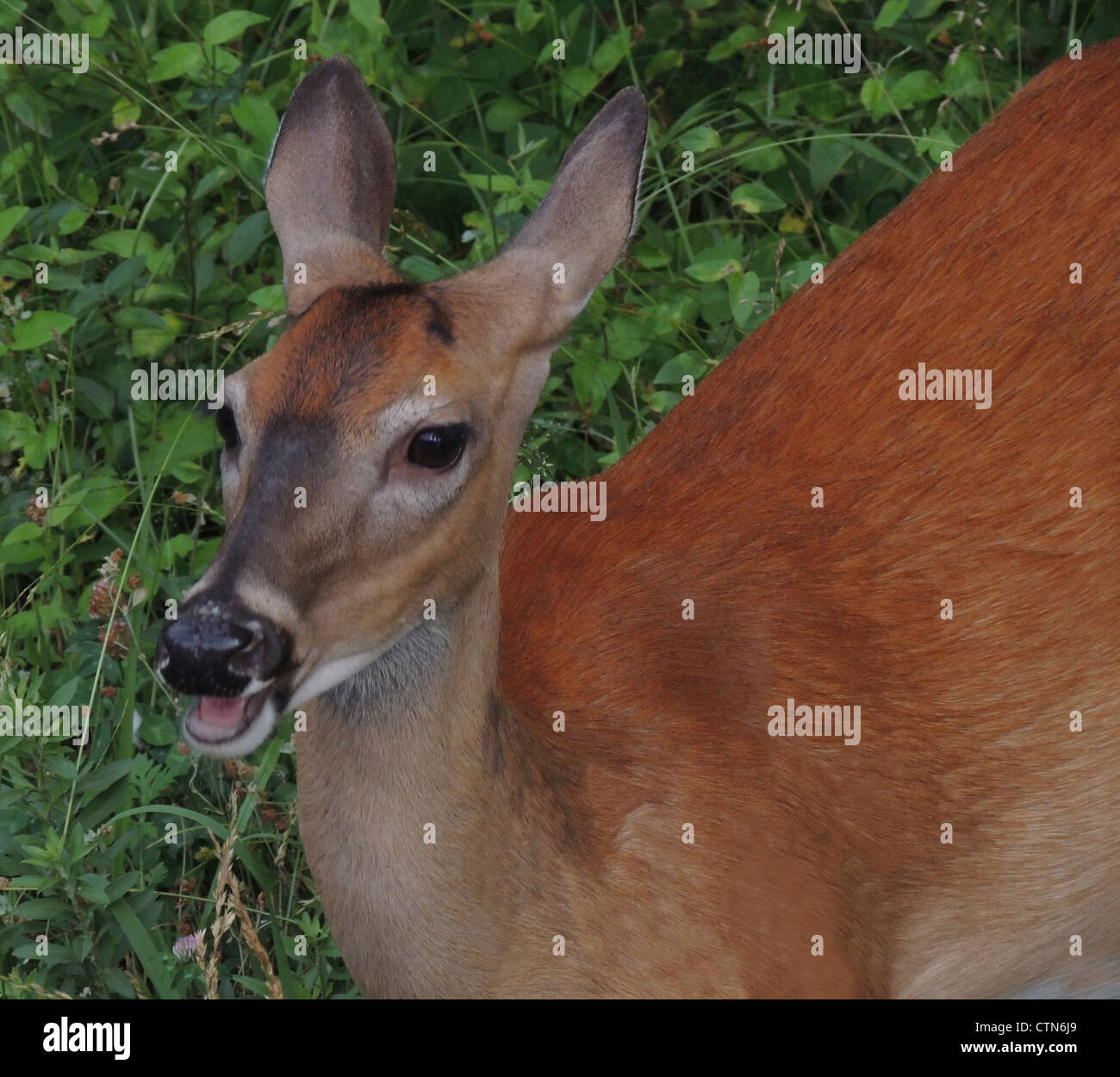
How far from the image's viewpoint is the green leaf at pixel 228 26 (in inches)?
261

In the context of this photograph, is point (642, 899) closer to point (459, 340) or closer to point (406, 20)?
point (459, 340)

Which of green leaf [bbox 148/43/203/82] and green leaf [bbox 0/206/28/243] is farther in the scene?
green leaf [bbox 148/43/203/82]

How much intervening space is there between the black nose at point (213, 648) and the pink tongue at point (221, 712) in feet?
0.33

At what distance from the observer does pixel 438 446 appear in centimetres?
439

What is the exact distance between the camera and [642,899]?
15.7ft

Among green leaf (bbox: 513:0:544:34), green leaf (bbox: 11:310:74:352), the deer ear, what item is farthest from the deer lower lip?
green leaf (bbox: 513:0:544:34)

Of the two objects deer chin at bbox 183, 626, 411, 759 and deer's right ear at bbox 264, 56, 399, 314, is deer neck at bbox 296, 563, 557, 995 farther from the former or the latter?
deer's right ear at bbox 264, 56, 399, 314

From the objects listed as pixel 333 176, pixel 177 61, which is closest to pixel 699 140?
pixel 177 61

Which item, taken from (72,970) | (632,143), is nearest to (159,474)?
(72,970)

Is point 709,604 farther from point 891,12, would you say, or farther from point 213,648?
point 891,12

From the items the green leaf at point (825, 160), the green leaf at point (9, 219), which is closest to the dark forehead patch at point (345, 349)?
the green leaf at point (9, 219)

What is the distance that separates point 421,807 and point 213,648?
748mm

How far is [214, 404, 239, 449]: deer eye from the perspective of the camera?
443 centimetres

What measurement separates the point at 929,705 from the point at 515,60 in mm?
3221
